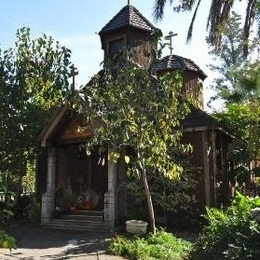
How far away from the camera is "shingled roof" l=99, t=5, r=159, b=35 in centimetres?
2044

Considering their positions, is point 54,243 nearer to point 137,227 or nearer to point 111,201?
point 137,227

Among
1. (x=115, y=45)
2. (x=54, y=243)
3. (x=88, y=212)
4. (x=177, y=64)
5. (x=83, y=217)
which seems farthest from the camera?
(x=177, y=64)

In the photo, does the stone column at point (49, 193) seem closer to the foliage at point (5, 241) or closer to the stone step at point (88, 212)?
the stone step at point (88, 212)

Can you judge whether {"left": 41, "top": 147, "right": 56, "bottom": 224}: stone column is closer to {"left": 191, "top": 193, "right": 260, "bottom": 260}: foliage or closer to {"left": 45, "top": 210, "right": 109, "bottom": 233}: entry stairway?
{"left": 45, "top": 210, "right": 109, "bottom": 233}: entry stairway

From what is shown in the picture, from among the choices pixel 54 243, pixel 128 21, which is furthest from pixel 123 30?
pixel 54 243

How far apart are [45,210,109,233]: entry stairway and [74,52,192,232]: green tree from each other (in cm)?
393

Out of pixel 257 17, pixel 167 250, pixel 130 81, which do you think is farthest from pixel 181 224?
pixel 257 17

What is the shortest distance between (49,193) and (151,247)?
7.34 meters

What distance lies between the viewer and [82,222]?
15664 millimetres

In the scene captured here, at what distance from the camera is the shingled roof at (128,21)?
67.1 feet

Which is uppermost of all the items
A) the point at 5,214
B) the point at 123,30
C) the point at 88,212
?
the point at 123,30

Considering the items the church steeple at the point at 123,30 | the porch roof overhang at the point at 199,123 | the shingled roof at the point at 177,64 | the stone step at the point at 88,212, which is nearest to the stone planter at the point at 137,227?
the stone step at the point at 88,212

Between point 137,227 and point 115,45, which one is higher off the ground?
point 115,45

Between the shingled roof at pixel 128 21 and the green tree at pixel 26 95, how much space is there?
7.91 ft
